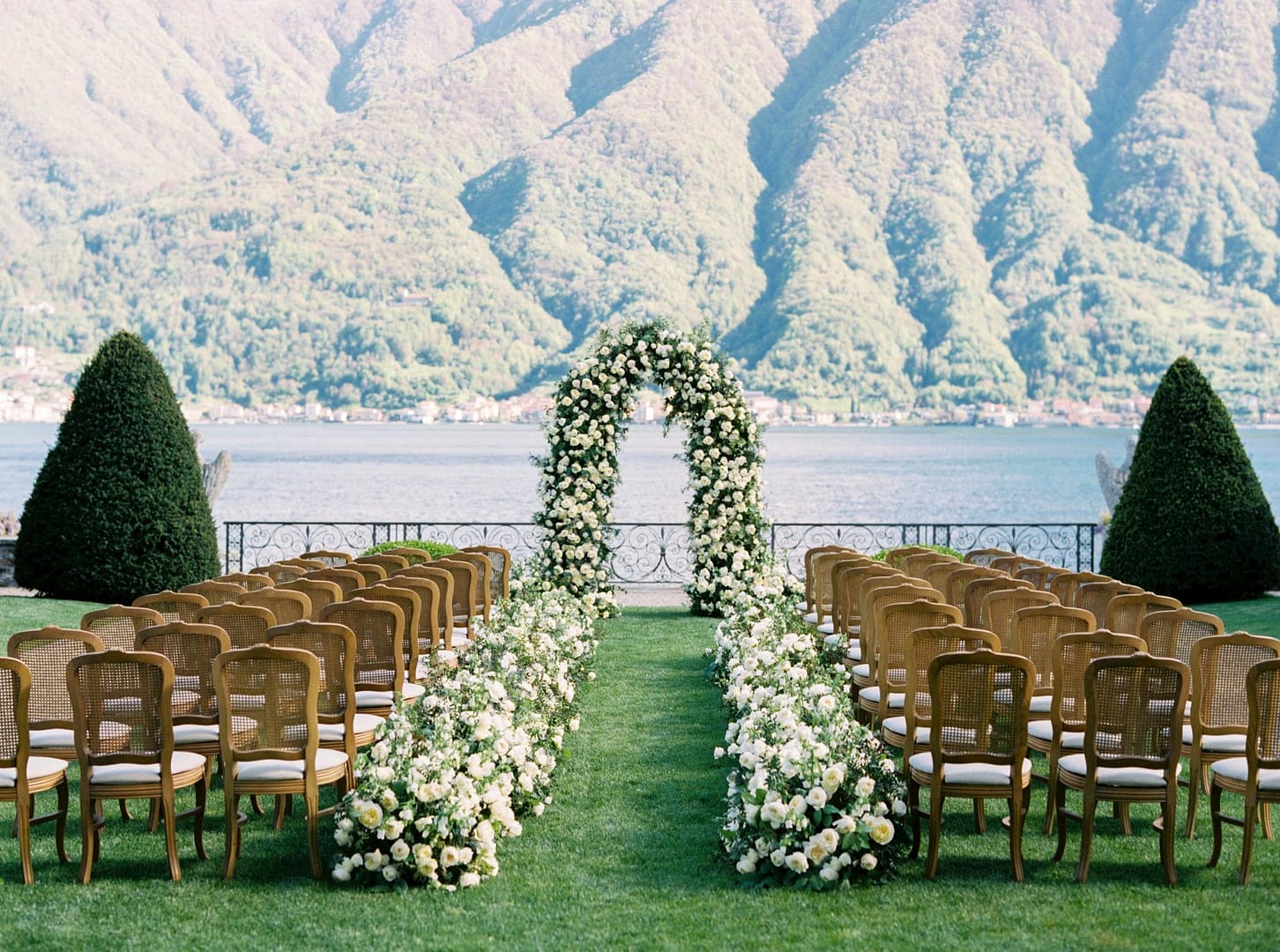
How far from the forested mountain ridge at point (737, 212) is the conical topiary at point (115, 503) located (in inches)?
3223

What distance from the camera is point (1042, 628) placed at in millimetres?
7996

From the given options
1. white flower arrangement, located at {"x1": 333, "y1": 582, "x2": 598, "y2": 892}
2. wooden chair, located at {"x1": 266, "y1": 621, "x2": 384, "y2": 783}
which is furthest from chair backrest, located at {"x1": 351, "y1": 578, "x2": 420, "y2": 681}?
wooden chair, located at {"x1": 266, "y1": 621, "x2": 384, "y2": 783}

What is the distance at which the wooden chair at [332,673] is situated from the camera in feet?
23.5

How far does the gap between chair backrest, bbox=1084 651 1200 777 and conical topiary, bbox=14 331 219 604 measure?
39.7 feet

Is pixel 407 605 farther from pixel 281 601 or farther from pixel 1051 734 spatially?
pixel 1051 734

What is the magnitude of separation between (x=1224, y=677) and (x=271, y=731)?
462cm

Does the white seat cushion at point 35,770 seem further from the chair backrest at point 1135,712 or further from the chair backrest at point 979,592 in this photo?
the chair backrest at point 979,592

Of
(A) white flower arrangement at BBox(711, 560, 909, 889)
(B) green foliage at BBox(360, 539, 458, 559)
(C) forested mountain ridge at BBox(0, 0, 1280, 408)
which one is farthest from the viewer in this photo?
(C) forested mountain ridge at BBox(0, 0, 1280, 408)

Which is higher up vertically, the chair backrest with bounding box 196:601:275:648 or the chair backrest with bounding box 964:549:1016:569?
the chair backrest with bounding box 196:601:275:648

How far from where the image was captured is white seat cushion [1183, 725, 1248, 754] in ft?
22.8

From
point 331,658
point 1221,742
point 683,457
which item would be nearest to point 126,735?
point 331,658

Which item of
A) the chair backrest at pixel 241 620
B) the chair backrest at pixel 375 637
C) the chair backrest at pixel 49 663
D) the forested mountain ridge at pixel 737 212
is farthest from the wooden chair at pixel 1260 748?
the forested mountain ridge at pixel 737 212

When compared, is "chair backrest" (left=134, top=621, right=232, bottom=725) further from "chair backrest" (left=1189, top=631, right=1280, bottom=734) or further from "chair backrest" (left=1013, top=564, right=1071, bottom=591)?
"chair backrest" (left=1013, top=564, right=1071, bottom=591)

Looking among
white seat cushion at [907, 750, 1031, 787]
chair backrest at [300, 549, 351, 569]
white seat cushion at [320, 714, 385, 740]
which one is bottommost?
white seat cushion at [320, 714, 385, 740]
